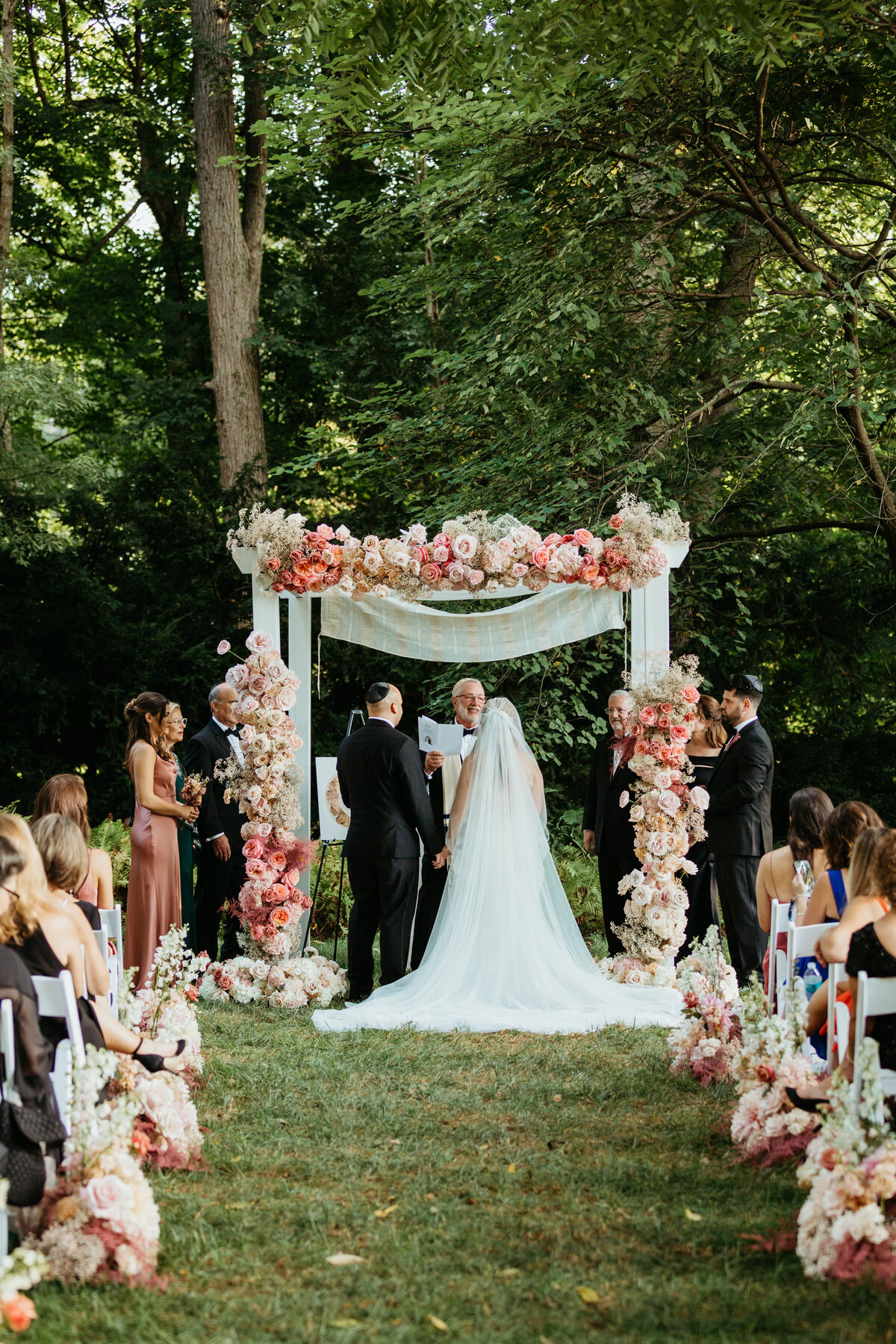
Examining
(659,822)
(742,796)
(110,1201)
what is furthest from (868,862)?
(659,822)

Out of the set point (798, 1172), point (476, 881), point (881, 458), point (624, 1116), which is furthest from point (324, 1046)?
point (881, 458)

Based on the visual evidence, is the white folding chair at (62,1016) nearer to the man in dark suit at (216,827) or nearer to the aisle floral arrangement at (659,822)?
the man in dark suit at (216,827)

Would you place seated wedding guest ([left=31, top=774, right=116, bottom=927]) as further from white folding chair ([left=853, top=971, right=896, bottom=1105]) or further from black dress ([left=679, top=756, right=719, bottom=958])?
black dress ([left=679, top=756, right=719, bottom=958])

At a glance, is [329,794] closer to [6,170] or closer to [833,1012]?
[833,1012]

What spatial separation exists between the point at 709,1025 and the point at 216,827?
12.8 feet

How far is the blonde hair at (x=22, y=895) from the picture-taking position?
396 centimetres

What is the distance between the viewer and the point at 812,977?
15.7 ft

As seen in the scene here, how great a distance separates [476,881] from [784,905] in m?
2.50

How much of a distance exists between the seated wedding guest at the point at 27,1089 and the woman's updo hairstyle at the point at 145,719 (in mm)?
3490

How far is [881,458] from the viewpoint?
10586 mm

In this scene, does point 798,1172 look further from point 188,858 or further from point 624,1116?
point 188,858

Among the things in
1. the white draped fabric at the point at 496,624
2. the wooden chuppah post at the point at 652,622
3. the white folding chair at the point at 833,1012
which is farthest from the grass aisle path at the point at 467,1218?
the white draped fabric at the point at 496,624

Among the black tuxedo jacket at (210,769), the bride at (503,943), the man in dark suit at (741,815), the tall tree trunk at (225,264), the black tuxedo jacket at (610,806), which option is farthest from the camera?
the tall tree trunk at (225,264)

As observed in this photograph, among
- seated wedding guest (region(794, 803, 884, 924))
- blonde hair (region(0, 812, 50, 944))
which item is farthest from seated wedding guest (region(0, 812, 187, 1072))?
seated wedding guest (region(794, 803, 884, 924))
